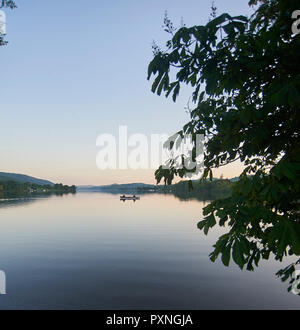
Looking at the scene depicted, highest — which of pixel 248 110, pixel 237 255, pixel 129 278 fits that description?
pixel 248 110

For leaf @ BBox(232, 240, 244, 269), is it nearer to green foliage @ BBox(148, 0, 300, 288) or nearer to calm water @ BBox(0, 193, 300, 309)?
green foliage @ BBox(148, 0, 300, 288)

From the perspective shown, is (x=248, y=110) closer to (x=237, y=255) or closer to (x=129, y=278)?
(x=237, y=255)

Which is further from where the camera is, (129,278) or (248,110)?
(129,278)

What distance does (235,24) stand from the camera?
2.74 metres

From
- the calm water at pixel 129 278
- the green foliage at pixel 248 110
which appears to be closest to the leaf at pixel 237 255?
the green foliage at pixel 248 110

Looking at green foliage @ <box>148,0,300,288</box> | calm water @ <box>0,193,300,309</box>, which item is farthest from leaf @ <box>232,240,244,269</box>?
calm water @ <box>0,193,300,309</box>

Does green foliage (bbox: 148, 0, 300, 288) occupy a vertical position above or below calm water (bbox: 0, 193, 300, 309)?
above

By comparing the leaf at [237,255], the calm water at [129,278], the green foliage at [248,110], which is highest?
the green foliage at [248,110]

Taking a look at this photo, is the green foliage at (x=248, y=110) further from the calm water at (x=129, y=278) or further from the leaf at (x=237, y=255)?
the calm water at (x=129, y=278)

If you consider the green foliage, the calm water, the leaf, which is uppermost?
the green foliage

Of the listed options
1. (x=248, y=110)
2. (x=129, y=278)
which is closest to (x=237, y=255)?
(x=248, y=110)

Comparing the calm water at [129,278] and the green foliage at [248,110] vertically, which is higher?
the green foliage at [248,110]

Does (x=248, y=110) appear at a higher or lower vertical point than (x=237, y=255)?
higher

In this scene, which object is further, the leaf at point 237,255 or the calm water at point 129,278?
the calm water at point 129,278
